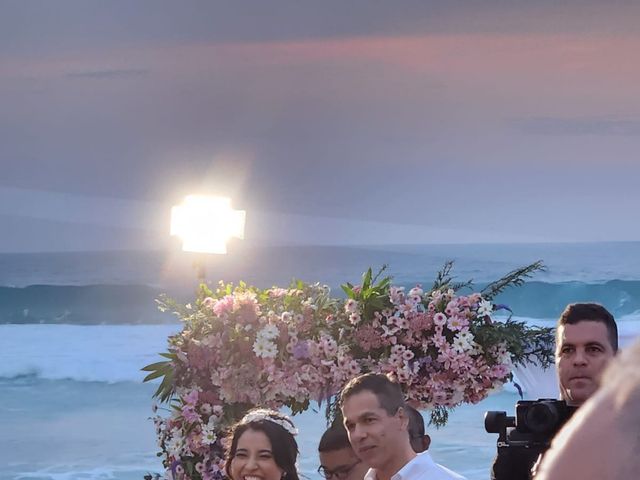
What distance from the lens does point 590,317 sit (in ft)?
11.3

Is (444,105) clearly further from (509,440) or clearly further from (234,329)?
(509,440)

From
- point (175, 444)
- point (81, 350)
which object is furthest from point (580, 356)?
point (81, 350)

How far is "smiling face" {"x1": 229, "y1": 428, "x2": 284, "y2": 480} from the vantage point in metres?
3.95

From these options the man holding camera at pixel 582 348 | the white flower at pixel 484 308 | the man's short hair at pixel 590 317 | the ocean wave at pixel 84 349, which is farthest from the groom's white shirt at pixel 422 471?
the ocean wave at pixel 84 349

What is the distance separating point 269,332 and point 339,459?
21.3 inches

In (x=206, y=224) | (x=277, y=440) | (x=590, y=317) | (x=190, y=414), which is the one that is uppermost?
(x=206, y=224)

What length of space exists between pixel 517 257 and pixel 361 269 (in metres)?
3.46

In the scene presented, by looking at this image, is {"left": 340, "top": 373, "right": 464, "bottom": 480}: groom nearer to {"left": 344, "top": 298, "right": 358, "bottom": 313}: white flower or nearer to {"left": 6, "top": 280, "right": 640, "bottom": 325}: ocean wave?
{"left": 344, "top": 298, "right": 358, "bottom": 313}: white flower

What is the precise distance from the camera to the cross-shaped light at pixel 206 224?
17.4 ft

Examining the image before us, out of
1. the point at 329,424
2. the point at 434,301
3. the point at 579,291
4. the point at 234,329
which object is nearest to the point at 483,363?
the point at 434,301

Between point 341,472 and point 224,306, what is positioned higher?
point 224,306

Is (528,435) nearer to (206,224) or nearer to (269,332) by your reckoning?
(269,332)

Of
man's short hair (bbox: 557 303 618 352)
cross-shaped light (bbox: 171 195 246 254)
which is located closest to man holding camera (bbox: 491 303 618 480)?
man's short hair (bbox: 557 303 618 352)

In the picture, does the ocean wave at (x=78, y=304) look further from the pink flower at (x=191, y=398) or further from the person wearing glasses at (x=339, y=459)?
the person wearing glasses at (x=339, y=459)
